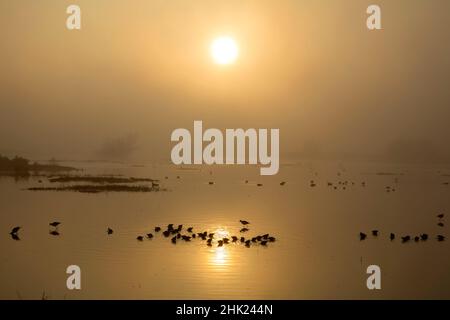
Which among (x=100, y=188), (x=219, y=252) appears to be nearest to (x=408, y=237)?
(x=219, y=252)

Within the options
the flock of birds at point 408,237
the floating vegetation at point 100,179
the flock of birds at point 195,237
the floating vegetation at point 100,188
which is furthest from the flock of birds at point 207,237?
the floating vegetation at point 100,179

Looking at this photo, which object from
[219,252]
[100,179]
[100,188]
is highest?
[100,179]

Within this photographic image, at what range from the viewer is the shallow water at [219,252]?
17.6ft

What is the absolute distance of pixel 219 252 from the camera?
6703 mm

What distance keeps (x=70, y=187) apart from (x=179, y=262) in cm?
971

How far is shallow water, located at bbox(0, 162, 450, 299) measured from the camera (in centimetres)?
536

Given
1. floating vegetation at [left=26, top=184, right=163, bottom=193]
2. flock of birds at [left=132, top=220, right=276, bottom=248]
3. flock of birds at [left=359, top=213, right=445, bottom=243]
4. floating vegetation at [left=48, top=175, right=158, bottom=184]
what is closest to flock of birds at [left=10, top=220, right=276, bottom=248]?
flock of birds at [left=132, top=220, right=276, bottom=248]

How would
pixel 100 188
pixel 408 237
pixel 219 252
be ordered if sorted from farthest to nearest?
pixel 100 188 → pixel 408 237 → pixel 219 252

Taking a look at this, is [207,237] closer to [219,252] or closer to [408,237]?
[219,252]

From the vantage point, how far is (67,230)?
799cm

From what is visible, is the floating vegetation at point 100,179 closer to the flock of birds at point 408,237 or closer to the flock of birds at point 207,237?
the flock of birds at point 207,237

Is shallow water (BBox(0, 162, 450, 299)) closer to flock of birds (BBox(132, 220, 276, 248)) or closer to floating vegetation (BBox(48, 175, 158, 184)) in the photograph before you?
flock of birds (BBox(132, 220, 276, 248))
